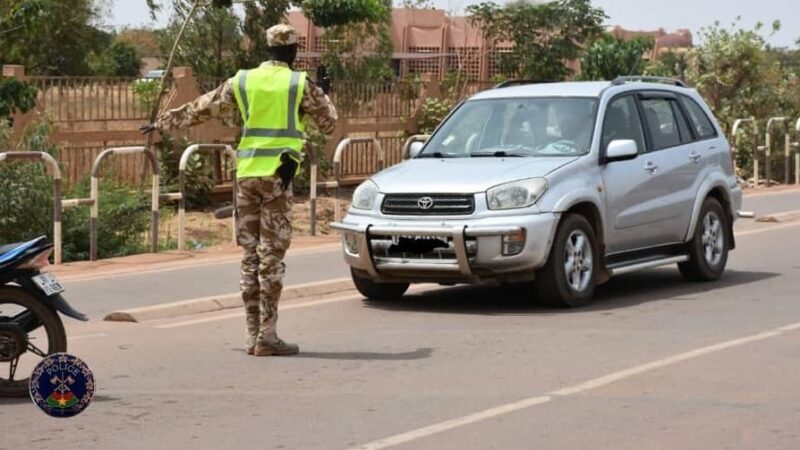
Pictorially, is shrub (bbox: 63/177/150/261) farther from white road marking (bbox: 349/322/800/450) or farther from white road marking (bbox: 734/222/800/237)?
Answer: white road marking (bbox: 349/322/800/450)

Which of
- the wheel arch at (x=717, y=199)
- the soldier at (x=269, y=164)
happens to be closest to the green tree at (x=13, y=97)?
the wheel arch at (x=717, y=199)

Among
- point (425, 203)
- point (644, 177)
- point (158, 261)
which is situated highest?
point (644, 177)

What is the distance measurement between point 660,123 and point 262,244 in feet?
16.0

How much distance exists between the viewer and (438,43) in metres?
56.6

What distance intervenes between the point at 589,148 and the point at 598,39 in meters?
24.8

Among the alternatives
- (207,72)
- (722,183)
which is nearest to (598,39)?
(207,72)

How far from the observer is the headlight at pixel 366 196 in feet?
42.4

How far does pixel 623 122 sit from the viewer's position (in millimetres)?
13922

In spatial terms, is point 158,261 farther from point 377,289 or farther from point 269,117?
point 269,117

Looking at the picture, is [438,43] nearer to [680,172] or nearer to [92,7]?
[92,7]

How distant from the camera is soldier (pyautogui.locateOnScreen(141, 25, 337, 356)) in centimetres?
1059

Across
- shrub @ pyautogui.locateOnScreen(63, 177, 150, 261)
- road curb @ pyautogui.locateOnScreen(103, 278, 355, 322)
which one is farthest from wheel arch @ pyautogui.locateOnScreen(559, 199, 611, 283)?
shrub @ pyautogui.locateOnScreen(63, 177, 150, 261)

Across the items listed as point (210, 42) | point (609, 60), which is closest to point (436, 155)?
point (210, 42)

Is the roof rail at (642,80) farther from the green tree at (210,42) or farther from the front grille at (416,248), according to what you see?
the green tree at (210,42)
